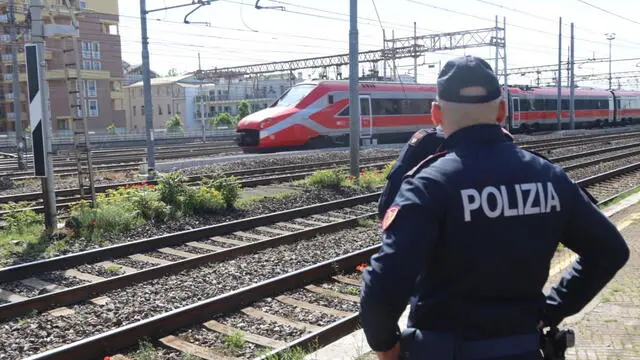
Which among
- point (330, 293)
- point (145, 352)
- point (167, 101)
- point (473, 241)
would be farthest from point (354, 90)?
point (167, 101)

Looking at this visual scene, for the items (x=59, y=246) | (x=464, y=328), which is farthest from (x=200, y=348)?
(x=59, y=246)

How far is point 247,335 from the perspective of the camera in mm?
5418

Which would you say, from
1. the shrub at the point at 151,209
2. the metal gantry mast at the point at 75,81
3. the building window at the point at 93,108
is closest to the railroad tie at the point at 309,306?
the shrub at the point at 151,209

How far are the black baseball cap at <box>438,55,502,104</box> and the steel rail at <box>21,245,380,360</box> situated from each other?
3.82m

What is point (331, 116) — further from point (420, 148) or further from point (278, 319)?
point (420, 148)

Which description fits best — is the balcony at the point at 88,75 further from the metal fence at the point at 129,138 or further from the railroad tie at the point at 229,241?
the railroad tie at the point at 229,241

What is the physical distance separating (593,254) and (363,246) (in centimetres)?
677

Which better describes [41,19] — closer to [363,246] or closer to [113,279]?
[113,279]

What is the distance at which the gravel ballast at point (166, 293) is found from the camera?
544 cm

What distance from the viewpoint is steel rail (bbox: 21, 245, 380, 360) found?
4.77 m

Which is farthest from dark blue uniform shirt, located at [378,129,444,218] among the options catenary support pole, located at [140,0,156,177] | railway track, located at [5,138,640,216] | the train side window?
the train side window

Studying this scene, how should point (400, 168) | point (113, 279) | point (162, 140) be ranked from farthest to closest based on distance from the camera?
point (162, 140)
point (113, 279)
point (400, 168)

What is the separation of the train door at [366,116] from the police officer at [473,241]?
965 inches

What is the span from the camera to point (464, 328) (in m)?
1.98
